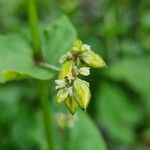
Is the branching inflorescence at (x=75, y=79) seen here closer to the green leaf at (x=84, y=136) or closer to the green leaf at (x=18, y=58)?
the green leaf at (x=18, y=58)

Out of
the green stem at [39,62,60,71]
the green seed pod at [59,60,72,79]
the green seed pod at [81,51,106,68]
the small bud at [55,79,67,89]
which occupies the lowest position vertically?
the small bud at [55,79,67,89]

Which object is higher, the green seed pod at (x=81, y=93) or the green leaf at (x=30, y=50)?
the green leaf at (x=30, y=50)

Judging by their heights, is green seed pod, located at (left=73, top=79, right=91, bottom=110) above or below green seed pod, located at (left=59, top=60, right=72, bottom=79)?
below

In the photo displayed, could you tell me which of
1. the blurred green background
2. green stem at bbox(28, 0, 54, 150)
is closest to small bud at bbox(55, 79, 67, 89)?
green stem at bbox(28, 0, 54, 150)

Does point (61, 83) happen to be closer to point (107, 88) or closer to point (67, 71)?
point (67, 71)

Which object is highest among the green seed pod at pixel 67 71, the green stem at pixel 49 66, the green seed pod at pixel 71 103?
the green stem at pixel 49 66

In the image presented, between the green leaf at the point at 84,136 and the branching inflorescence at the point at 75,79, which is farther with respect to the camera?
the green leaf at the point at 84,136

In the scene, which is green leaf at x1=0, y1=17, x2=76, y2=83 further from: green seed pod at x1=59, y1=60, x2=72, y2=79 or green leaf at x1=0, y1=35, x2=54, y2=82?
green seed pod at x1=59, y1=60, x2=72, y2=79

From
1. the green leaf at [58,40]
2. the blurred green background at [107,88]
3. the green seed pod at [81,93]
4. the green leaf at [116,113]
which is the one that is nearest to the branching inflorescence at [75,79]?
the green seed pod at [81,93]
